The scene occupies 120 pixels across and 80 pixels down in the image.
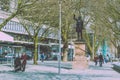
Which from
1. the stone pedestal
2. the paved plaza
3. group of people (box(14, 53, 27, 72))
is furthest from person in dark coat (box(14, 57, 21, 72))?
the stone pedestal

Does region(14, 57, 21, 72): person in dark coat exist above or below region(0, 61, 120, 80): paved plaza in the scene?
above

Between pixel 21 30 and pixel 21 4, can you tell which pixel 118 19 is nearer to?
pixel 21 4

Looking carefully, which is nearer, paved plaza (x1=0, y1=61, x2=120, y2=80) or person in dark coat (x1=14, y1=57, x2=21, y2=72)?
paved plaza (x1=0, y1=61, x2=120, y2=80)

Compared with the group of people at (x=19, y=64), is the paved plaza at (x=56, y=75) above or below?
below

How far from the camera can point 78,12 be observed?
51.4 meters

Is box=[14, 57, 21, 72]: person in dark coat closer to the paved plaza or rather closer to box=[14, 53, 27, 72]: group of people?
box=[14, 53, 27, 72]: group of people

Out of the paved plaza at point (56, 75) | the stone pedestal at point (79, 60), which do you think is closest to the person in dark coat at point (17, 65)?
the paved plaza at point (56, 75)

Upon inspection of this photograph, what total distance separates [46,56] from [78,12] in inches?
1231

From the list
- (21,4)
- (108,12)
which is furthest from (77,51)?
(21,4)

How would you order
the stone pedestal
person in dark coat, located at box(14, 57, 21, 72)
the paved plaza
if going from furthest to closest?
the stone pedestal < person in dark coat, located at box(14, 57, 21, 72) < the paved plaza

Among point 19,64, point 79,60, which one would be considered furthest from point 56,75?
point 79,60

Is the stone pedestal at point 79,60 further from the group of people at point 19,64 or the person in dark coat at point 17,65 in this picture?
the person in dark coat at point 17,65

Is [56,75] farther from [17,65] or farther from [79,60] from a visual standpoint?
[79,60]

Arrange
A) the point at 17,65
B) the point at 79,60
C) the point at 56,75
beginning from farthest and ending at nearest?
the point at 79,60 < the point at 17,65 < the point at 56,75
